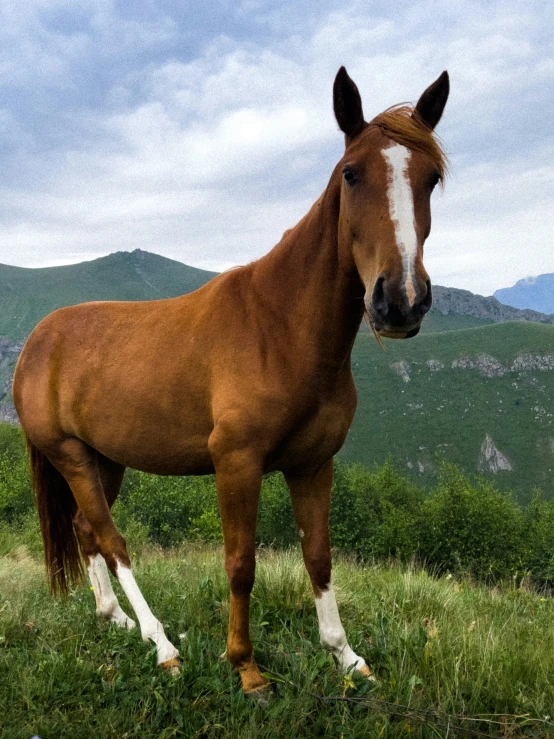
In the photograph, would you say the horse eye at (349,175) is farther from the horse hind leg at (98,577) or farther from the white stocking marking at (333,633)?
the horse hind leg at (98,577)

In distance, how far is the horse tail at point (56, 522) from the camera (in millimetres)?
4938

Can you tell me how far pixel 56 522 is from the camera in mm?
5055

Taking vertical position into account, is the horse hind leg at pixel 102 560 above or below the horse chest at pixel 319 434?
below

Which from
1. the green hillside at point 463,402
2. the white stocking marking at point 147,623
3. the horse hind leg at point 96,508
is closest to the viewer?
the white stocking marking at point 147,623

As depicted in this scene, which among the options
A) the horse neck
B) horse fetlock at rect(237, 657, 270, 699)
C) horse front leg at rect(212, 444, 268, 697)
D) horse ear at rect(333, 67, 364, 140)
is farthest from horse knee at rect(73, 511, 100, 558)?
horse ear at rect(333, 67, 364, 140)

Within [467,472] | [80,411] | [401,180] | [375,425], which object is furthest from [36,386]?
[375,425]

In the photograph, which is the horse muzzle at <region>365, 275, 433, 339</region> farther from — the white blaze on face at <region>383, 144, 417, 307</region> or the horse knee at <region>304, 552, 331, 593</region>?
the horse knee at <region>304, 552, 331, 593</region>

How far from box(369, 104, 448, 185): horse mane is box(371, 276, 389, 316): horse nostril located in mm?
822

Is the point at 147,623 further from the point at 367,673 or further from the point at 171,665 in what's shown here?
the point at 367,673

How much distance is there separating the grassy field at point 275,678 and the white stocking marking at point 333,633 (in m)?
0.12

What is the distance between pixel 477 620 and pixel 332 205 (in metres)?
3.51

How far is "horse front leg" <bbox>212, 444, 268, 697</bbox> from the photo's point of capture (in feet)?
10.8

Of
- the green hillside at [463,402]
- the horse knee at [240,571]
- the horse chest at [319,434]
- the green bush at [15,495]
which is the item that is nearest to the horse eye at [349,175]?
the horse chest at [319,434]

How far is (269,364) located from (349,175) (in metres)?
1.20
